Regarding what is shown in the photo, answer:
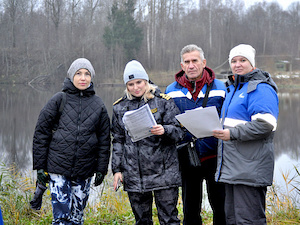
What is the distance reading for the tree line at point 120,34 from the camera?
33.5 m

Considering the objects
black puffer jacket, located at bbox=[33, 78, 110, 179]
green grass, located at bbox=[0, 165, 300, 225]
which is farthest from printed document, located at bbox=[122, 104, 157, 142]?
green grass, located at bbox=[0, 165, 300, 225]

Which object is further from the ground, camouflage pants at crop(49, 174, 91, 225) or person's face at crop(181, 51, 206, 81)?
person's face at crop(181, 51, 206, 81)

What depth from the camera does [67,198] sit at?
296cm

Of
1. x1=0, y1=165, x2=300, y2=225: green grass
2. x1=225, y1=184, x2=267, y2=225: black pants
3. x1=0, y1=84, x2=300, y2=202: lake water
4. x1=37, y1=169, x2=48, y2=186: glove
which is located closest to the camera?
x1=225, y1=184, x2=267, y2=225: black pants

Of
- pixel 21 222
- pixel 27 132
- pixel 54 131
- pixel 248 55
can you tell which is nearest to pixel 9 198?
pixel 21 222

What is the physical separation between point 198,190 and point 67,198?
1188mm

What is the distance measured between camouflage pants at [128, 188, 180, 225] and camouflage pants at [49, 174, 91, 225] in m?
0.50

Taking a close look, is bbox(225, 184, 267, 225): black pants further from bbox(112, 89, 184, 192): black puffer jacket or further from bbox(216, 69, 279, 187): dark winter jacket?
bbox(112, 89, 184, 192): black puffer jacket

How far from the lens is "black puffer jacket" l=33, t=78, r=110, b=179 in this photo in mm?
2922

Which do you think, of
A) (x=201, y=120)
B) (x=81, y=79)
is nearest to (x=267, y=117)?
(x=201, y=120)

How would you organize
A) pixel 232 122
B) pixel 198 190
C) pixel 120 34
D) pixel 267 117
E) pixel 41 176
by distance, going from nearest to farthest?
1. pixel 267 117
2. pixel 232 122
3. pixel 41 176
4. pixel 198 190
5. pixel 120 34

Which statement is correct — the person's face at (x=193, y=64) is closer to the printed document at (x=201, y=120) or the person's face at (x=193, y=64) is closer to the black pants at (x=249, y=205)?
the printed document at (x=201, y=120)

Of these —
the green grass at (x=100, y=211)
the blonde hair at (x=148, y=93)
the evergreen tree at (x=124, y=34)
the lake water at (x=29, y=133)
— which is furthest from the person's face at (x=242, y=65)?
the evergreen tree at (x=124, y=34)

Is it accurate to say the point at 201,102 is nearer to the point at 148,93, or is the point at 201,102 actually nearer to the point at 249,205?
the point at 148,93
